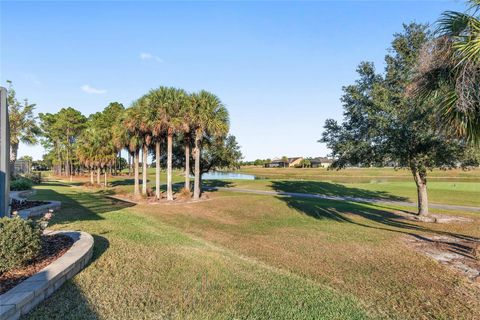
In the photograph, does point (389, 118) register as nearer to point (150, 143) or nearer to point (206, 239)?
point (206, 239)

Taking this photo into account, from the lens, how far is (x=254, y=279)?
6242 mm

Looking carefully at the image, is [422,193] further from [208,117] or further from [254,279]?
[208,117]

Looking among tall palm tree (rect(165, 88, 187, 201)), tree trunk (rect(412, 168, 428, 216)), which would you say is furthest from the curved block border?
tree trunk (rect(412, 168, 428, 216))

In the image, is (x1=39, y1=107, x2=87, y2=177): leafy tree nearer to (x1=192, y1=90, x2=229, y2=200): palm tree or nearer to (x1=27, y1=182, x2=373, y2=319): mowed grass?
(x1=192, y1=90, x2=229, y2=200): palm tree

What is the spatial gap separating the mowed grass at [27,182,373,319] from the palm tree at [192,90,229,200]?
50.0ft

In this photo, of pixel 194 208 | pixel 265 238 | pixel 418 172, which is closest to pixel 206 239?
pixel 265 238

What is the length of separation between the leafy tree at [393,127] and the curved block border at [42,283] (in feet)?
46.6

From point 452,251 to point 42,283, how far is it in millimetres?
10999

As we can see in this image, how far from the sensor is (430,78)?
707cm

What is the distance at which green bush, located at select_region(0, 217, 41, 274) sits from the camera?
5.12m

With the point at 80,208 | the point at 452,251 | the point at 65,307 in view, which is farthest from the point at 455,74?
the point at 80,208

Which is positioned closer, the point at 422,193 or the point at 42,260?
the point at 42,260

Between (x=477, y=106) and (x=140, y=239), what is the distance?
9.50m

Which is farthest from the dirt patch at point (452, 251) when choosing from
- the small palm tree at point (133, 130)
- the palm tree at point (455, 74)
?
the small palm tree at point (133, 130)
